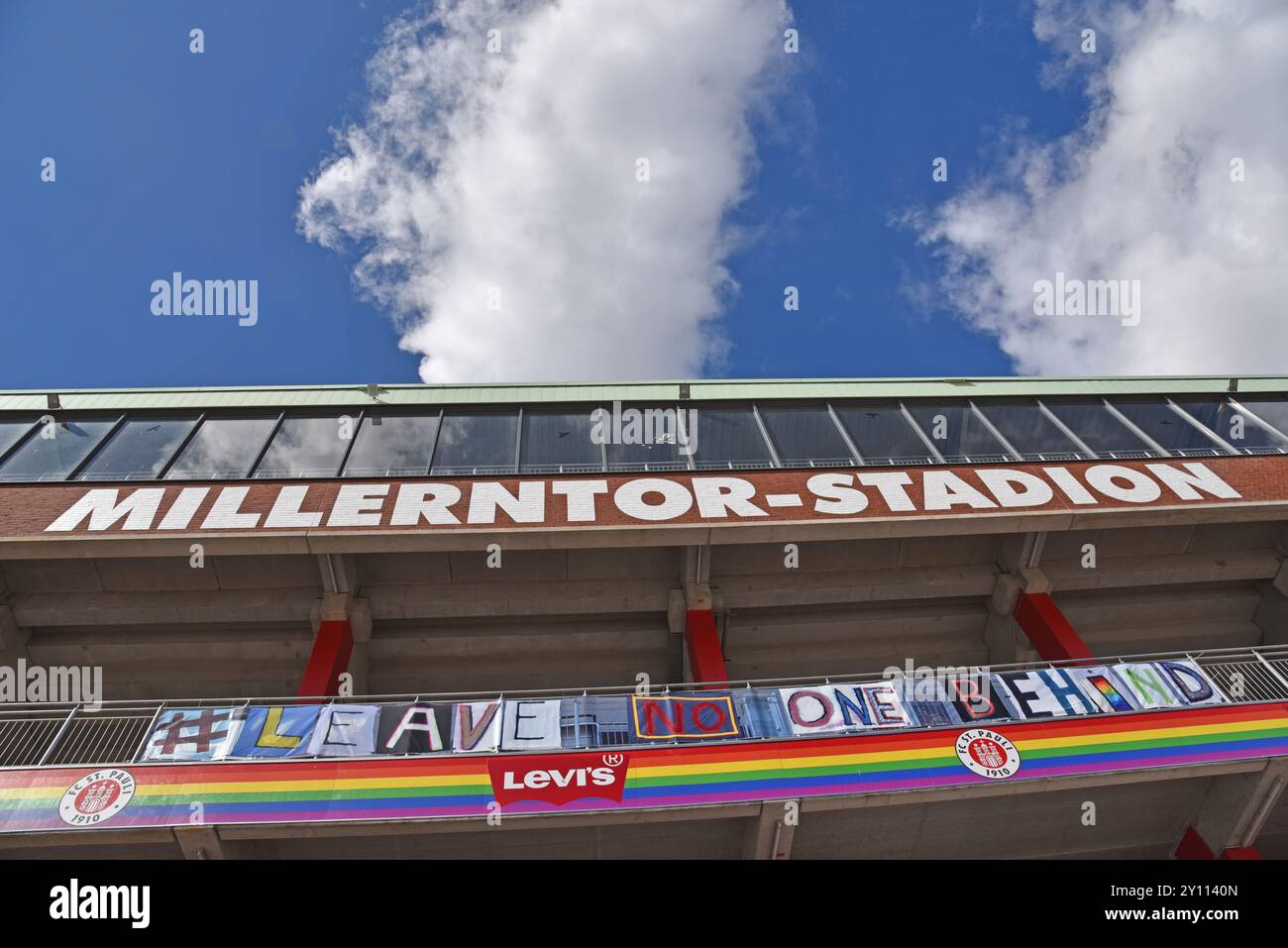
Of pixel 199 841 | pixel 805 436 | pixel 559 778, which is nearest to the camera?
pixel 199 841

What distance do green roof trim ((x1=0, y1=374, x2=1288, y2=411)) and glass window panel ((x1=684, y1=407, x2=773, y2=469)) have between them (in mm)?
518

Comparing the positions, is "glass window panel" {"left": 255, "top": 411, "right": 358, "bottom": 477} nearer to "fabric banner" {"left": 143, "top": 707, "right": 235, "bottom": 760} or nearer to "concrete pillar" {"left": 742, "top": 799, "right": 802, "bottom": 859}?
"fabric banner" {"left": 143, "top": 707, "right": 235, "bottom": 760}

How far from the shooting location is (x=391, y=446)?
16.5 metres

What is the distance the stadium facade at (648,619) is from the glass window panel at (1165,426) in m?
0.07

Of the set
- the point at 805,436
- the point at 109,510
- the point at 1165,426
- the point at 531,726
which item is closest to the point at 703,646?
the point at 531,726

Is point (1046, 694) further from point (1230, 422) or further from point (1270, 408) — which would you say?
point (1270, 408)

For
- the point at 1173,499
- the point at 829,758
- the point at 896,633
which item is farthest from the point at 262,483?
the point at 1173,499

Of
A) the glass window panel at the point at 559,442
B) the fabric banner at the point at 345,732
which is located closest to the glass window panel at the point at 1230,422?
the glass window panel at the point at 559,442

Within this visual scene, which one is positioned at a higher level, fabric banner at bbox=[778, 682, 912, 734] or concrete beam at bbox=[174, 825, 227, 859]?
fabric banner at bbox=[778, 682, 912, 734]

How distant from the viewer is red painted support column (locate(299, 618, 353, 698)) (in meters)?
13.2

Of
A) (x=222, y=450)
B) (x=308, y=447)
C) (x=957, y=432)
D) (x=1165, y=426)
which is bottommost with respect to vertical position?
(x=222, y=450)

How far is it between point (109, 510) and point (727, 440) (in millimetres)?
11407

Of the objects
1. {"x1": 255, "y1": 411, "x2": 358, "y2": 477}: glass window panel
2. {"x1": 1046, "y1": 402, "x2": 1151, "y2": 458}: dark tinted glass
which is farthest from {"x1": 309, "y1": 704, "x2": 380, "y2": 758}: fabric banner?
{"x1": 1046, "y1": 402, "x2": 1151, "y2": 458}: dark tinted glass
